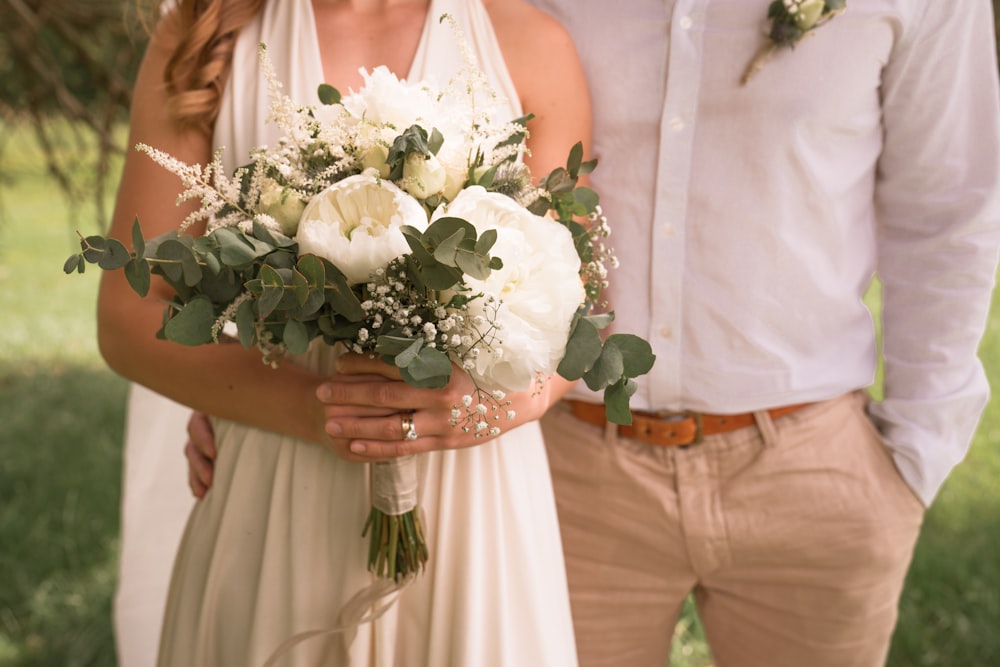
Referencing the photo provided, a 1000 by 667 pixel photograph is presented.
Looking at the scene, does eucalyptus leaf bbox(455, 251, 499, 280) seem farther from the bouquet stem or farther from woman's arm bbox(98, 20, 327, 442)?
woman's arm bbox(98, 20, 327, 442)

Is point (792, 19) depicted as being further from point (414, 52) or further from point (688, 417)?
point (688, 417)

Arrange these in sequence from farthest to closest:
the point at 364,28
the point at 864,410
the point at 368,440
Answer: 1. the point at 864,410
2. the point at 364,28
3. the point at 368,440

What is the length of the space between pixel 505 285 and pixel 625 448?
1.07 metres

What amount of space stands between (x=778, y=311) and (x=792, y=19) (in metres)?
0.68

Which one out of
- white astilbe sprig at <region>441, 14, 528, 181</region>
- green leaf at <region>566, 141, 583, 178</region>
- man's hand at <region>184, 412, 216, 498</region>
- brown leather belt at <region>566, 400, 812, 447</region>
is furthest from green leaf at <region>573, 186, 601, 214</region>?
man's hand at <region>184, 412, 216, 498</region>

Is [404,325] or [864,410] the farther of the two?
[864,410]

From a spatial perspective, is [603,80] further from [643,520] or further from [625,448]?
[643,520]

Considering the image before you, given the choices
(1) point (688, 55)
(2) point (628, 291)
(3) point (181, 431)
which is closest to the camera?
(1) point (688, 55)

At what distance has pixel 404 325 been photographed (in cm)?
153

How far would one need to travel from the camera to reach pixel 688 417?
2.45 meters

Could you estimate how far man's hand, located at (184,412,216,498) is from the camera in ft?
7.22

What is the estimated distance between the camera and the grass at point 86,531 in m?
4.14

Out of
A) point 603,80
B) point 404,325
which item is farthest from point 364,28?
point 404,325

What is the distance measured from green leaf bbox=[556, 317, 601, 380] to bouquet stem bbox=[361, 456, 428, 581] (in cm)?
39
